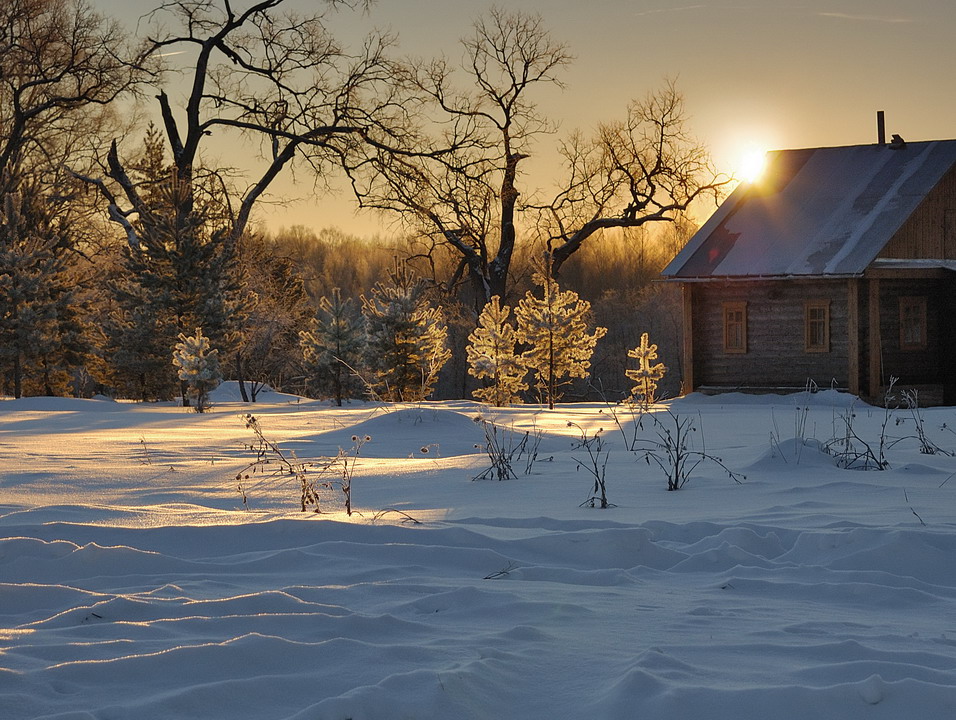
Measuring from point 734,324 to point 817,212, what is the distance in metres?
3.31

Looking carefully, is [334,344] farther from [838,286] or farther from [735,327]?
[838,286]

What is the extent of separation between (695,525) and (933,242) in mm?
21803

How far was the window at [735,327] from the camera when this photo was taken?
25417 mm

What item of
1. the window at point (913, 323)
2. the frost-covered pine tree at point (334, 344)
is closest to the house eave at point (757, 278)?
the window at point (913, 323)

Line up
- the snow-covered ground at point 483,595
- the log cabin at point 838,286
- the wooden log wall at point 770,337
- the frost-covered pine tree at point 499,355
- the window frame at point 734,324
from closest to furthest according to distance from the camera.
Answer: the snow-covered ground at point 483,595 < the log cabin at point 838,286 < the wooden log wall at point 770,337 < the window frame at point 734,324 < the frost-covered pine tree at point 499,355

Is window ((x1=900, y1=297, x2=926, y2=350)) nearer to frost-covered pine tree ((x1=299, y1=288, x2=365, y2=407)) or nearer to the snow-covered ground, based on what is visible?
frost-covered pine tree ((x1=299, y1=288, x2=365, y2=407))

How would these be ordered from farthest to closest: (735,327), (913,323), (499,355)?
(499,355)
(735,327)
(913,323)

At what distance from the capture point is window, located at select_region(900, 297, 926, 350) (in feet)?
81.1

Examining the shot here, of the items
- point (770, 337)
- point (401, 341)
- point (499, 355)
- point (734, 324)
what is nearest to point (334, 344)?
point (401, 341)

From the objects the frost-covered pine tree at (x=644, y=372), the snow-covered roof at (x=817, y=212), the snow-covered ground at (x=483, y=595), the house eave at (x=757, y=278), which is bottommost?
the snow-covered ground at (x=483, y=595)

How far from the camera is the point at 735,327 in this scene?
25.7 metres

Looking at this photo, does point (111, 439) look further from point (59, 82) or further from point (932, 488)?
point (59, 82)

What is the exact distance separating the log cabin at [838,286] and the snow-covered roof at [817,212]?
0.04 m

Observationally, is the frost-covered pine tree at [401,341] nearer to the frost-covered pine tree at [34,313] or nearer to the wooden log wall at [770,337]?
the wooden log wall at [770,337]
